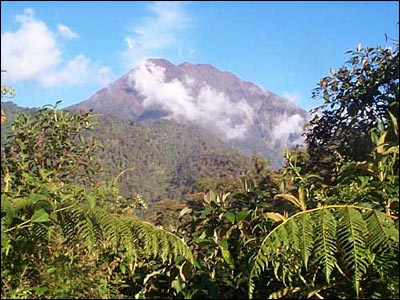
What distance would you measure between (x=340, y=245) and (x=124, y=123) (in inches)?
2686

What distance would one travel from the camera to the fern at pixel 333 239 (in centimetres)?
133

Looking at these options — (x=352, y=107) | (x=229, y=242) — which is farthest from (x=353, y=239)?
(x=352, y=107)

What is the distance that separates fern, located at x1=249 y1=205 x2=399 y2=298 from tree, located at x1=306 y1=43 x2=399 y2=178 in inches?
67.7

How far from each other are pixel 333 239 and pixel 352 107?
262cm

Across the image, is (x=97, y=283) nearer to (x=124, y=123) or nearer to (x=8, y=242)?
(x=8, y=242)

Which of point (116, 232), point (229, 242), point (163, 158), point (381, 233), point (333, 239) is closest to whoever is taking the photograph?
point (381, 233)

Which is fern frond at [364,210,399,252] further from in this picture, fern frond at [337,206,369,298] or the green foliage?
the green foliage

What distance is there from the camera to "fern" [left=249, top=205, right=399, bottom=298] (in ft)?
4.38

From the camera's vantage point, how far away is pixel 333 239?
4.78 ft

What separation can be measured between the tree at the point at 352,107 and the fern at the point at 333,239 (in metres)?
1.72

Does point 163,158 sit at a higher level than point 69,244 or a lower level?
higher

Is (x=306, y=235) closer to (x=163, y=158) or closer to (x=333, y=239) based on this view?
(x=333, y=239)

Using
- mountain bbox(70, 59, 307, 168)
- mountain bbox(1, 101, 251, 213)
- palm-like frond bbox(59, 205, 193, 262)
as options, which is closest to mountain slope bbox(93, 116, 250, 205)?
mountain bbox(1, 101, 251, 213)

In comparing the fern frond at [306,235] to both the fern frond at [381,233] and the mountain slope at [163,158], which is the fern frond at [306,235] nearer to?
the fern frond at [381,233]
